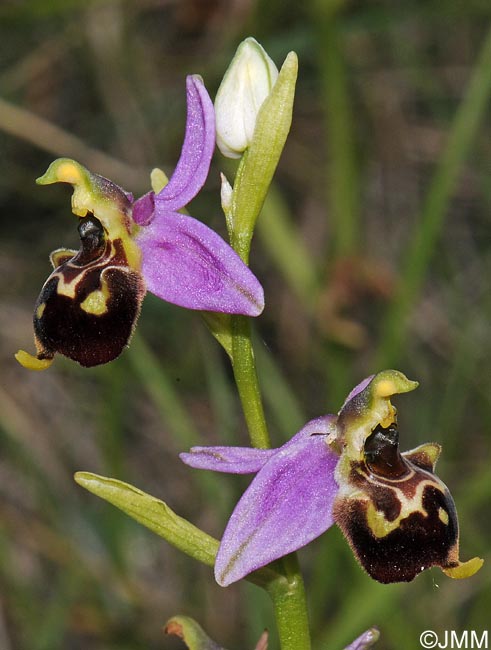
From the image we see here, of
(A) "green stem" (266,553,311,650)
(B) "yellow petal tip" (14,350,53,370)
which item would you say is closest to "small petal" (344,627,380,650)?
(A) "green stem" (266,553,311,650)

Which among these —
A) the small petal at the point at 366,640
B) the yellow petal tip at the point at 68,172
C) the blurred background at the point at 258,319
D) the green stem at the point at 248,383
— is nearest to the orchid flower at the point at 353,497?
the green stem at the point at 248,383

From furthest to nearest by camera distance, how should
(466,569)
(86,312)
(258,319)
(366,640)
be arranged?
(258,319), (366,640), (86,312), (466,569)

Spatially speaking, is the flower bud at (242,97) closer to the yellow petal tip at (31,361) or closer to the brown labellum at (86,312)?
the brown labellum at (86,312)

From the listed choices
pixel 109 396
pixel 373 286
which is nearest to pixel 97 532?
pixel 109 396

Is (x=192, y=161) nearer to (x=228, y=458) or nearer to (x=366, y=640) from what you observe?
(x=228, y=458)

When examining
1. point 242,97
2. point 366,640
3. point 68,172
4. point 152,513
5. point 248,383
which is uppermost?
point 242,97

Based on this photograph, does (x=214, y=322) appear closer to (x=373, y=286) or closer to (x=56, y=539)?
(x=373, y=286)

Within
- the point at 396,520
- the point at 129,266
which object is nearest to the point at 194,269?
the point at 129,266
